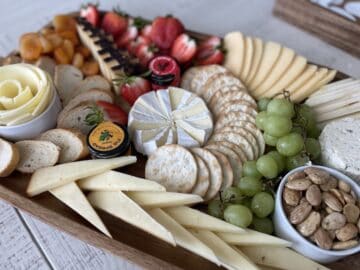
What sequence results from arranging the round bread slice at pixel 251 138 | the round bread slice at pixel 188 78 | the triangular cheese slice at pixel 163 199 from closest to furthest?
the triangular cheese slice at pixel 163 199 → the round bread slice at pixel 251 138 → the round bread slice at pixel 188 78

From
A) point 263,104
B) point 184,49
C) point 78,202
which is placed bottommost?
point 78,202

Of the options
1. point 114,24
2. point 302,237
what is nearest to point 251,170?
point 302,237

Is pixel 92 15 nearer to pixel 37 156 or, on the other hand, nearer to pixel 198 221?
pixel 37 156

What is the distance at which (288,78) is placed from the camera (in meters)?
1.45

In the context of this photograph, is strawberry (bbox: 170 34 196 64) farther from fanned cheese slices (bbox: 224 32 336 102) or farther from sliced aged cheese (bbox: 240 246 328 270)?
sliced aged cheese (bbox: 240 246 328 270)

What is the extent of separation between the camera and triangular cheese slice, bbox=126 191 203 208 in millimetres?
1104

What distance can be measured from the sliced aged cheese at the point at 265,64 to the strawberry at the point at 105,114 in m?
0.52

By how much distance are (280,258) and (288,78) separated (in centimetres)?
71

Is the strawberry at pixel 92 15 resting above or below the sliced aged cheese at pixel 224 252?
above

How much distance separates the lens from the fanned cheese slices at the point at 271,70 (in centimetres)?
143

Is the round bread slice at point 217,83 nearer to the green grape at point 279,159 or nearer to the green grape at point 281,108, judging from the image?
the green grape at point 281,108

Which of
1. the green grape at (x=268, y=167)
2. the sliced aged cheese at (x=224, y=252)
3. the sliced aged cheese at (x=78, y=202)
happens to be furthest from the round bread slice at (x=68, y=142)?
the green grape at (x=268, y=167)

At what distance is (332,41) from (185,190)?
1173 millimetres

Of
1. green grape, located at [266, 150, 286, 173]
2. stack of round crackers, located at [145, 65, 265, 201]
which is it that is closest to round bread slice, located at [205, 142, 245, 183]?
stack of round crackers, located at [145, 65, 265, 201]
